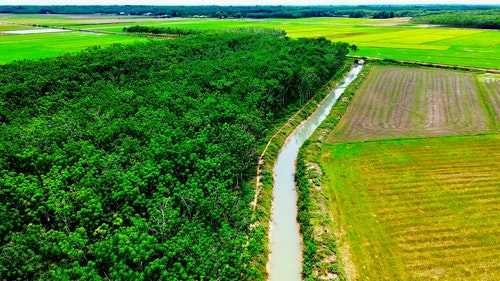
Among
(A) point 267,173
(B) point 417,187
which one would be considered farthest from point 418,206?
(A) point 267,173

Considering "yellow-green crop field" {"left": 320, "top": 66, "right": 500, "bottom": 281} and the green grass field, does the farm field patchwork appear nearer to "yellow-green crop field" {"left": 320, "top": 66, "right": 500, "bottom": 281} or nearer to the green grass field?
"yellow-green crop field" {"left": 320, "top": 66, "right": 500, "bottom": 281}

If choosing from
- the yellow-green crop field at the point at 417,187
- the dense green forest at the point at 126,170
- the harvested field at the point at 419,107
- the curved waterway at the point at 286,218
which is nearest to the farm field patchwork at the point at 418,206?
the yellow-green crop field at the point at 417,187

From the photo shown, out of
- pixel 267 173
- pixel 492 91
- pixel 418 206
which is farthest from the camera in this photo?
pixel 492 91

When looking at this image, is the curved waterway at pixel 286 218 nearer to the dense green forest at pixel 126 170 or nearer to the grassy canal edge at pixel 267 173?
the grassy canal edge at pixel 267 173

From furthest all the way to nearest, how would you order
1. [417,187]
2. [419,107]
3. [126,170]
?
[419,107] < [417,187] < [126,170]

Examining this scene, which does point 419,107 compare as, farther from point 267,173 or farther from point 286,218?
point 286,218

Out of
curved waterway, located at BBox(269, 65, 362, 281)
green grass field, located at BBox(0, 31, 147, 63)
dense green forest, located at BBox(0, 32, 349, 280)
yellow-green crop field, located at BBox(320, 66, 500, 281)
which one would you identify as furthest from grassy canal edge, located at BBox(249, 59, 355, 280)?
green grass field, located at BBox(0, 31, 147, 63)
